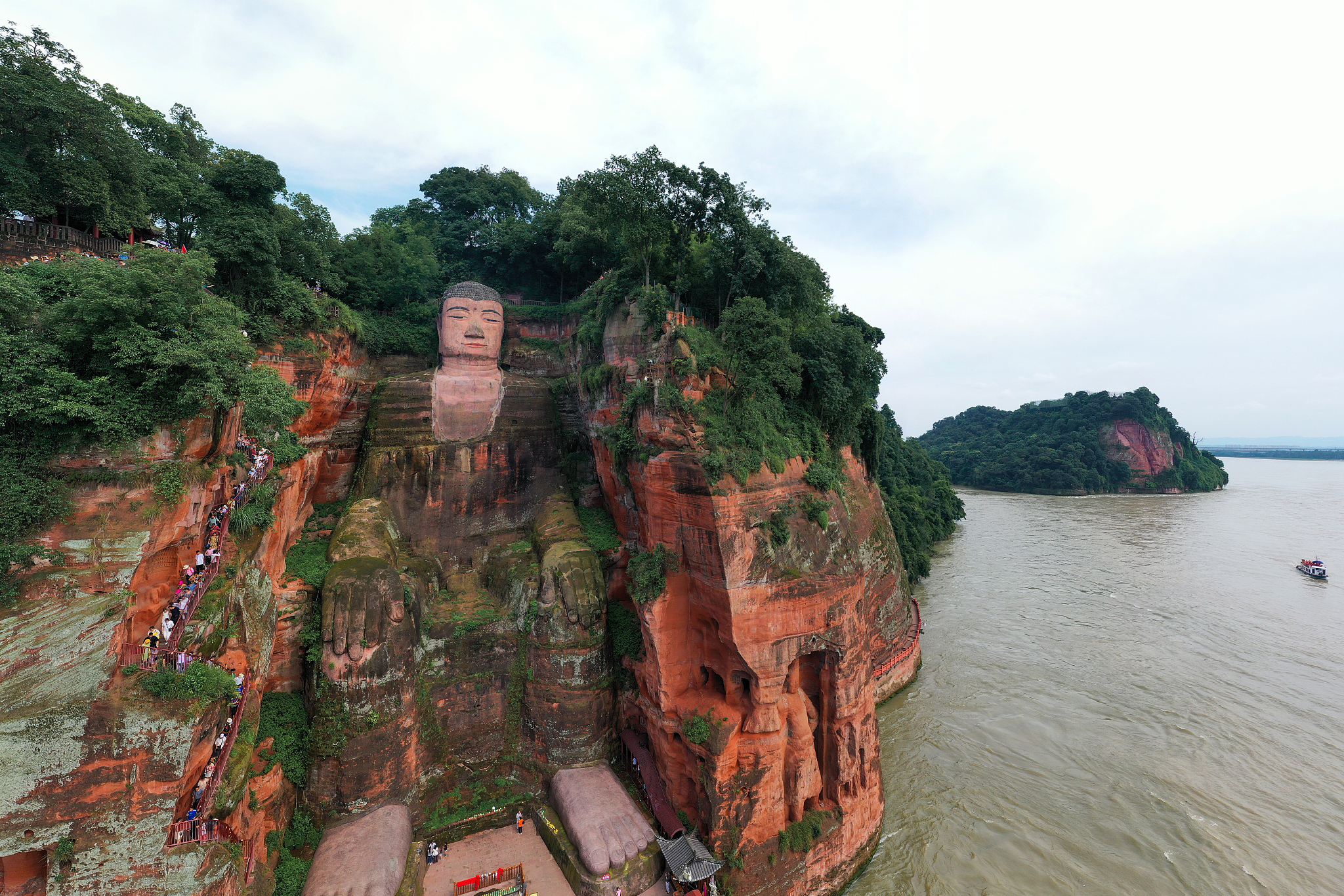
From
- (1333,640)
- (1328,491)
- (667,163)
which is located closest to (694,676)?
(667,163)

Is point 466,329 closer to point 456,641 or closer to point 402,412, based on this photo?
point 402,412

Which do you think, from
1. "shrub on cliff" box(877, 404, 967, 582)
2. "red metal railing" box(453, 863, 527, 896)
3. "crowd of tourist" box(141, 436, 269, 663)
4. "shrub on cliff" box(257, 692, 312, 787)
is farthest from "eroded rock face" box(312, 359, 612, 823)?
"shrub on cliff" box(877, 404, 967, 582)

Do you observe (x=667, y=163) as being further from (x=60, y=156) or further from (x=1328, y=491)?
(x=1328, y=491)

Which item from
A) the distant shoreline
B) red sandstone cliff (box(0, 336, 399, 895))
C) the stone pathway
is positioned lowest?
the stone pathway

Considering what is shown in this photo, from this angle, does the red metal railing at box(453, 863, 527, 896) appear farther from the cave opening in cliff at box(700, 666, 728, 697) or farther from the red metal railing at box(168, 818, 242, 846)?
the cave opening in cliff at box(700, 666, 728, 697)

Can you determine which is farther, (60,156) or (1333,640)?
(1333,640)
